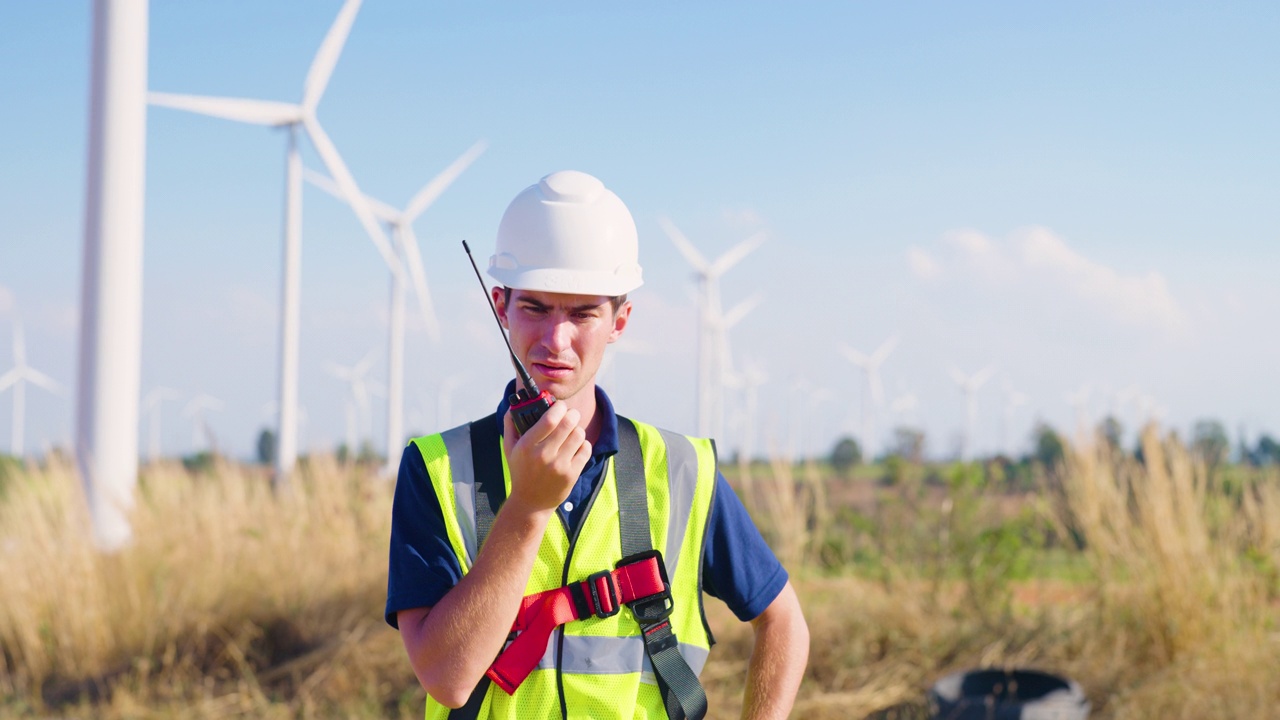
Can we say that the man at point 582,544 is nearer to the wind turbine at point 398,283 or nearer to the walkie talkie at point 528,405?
the walkie talkie at point 528,405

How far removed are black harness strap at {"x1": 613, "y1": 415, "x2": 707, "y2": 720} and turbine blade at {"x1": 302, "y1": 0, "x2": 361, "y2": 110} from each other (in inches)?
602

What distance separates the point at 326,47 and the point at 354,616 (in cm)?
1127

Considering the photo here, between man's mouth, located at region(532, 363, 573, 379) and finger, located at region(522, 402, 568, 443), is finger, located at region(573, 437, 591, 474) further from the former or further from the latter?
man's mouth, located at region(532, 363, 573, 379)

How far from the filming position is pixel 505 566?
190 cm

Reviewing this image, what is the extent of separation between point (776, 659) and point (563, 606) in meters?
0.52

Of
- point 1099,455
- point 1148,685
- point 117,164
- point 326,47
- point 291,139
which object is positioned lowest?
point 1148,685

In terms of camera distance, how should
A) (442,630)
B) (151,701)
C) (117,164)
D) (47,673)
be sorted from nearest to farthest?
(442,630) → (151,701) → (47,673) → (117,164)

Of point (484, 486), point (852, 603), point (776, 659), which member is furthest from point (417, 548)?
point (852, 603)

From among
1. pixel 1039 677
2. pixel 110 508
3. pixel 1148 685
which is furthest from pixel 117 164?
pixel 1148 685

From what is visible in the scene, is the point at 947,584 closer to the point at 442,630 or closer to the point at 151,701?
the point at 151,701

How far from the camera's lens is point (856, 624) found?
287 inches

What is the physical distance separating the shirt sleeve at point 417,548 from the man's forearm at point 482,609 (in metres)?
0.11

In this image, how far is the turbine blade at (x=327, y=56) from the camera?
15977 millimetres

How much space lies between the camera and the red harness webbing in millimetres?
2117
